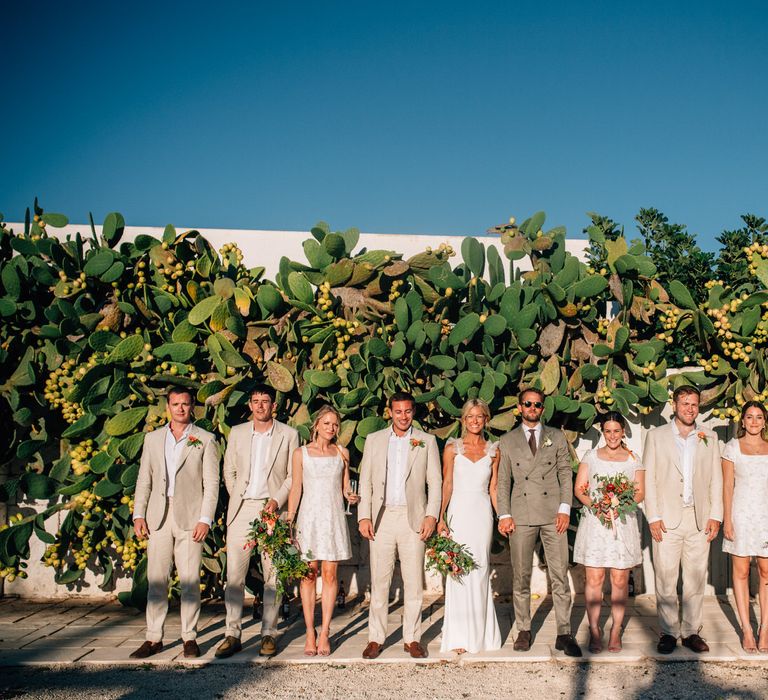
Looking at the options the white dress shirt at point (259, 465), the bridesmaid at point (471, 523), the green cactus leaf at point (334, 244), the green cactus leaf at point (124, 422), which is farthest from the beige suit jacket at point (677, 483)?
the green cactus leaf at point (124, 422)

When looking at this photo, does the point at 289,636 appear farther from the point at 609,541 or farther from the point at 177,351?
the point at 609,541

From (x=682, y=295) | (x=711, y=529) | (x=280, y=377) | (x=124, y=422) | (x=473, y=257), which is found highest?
(x=473, y=257)

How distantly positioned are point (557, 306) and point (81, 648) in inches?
159

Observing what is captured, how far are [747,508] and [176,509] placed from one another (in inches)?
143

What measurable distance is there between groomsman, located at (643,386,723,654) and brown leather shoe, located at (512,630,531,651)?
86 cm

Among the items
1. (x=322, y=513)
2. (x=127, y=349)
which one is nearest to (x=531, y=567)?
(x=322, y=513)

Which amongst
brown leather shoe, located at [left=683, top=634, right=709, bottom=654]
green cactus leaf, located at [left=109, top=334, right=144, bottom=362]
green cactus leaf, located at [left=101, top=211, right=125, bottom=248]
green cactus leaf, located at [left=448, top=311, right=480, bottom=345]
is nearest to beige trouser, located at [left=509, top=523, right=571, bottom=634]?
brown leather shoe, located at [left=683, top=634, right=709, bottom=654]

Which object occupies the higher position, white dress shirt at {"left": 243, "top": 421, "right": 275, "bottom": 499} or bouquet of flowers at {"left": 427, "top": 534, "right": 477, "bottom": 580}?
white dress shirt at {"left": 243, "top": 421, "right": 275, "bottom": 499}

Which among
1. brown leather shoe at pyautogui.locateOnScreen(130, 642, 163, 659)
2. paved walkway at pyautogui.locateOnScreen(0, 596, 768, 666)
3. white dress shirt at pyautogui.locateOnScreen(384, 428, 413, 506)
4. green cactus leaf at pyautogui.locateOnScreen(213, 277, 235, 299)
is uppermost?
green cactus leaf at pyautogui.locateOnScreen(213, 277, 235, 299)

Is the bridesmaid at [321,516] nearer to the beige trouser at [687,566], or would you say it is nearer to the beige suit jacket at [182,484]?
the beige suit jacket at [182,484]

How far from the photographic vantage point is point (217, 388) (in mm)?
5316

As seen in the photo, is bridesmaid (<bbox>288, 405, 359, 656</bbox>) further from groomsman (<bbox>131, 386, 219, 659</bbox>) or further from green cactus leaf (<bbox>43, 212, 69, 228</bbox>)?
green cactus leaf (<bbox>43, 212, 69, 228</bbox>)

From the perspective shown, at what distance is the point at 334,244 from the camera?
546 cm

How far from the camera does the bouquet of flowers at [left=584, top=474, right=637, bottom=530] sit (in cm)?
463
